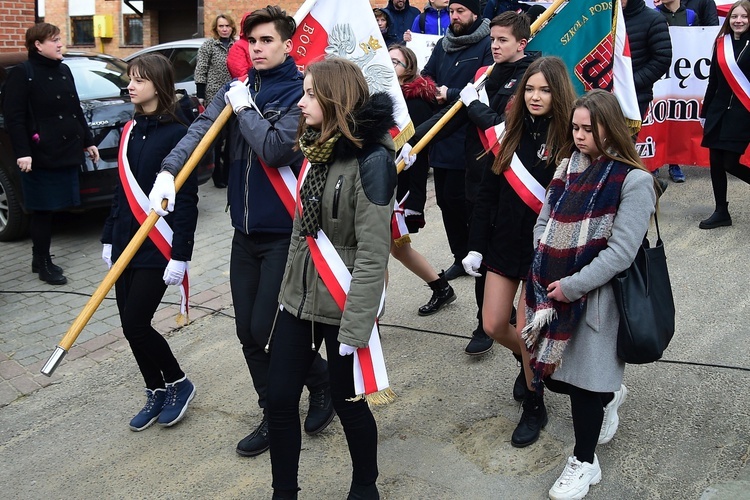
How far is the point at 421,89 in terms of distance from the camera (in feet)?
18.5

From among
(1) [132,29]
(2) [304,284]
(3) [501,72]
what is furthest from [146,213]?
(1) [132,29]

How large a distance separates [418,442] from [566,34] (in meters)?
2.51

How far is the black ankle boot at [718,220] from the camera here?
714cm

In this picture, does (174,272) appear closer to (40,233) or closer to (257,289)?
(257,289)

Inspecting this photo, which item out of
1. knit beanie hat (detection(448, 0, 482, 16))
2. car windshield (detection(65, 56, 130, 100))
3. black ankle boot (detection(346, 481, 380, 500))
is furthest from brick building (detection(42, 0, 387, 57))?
black ankle boot (detection(346, 481, 380, 500))

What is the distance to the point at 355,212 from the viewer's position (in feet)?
10.3

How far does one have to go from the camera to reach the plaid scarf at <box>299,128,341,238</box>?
320 centimetres

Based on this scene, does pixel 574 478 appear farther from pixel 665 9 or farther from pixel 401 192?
pixel 665 9

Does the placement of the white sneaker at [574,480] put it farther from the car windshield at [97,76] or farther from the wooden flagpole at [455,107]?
the car windshield at [97,76]

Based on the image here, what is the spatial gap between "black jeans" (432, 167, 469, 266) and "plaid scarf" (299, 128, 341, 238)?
2.67m

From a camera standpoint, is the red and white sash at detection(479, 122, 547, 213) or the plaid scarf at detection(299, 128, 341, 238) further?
the red and white sash at detection(479, 122, 547, 213)

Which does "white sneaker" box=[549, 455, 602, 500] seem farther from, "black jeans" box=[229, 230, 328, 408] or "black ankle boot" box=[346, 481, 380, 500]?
"black jeans" box=[229, 230, 328, 408]

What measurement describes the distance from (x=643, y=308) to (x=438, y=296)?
2.61 m

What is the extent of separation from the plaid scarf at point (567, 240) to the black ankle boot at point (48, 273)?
4.53m
